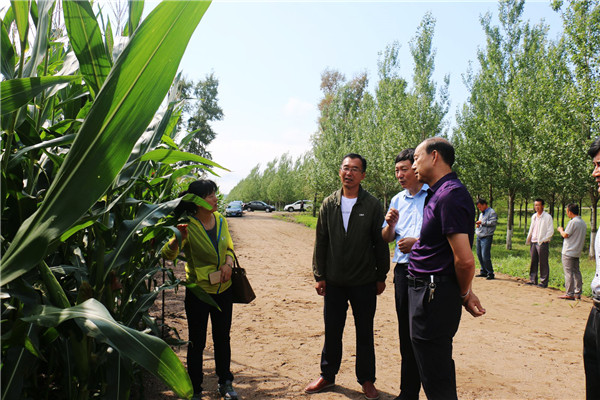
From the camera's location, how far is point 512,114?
17312mm

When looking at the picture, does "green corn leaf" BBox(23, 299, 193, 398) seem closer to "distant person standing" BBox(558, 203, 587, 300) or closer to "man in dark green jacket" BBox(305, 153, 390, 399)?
"man in dark green jacket" BBox(305, 153, 390, 399)

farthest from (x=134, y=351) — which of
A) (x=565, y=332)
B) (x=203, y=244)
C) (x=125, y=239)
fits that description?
(x=565, y=332)

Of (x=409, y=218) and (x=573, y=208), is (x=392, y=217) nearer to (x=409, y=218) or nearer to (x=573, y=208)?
(x=409, y=218)

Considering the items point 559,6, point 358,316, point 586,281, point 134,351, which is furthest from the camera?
point 559,6

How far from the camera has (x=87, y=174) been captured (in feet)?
2.64

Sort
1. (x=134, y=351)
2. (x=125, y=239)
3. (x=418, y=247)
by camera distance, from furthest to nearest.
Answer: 1. (x=418, y=247)
2. (x=125, y=239)
3. (x=134, y=351)

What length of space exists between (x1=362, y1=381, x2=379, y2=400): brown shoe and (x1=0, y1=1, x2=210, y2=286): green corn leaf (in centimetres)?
343

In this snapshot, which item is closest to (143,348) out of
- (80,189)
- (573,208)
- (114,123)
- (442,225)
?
(80,189)

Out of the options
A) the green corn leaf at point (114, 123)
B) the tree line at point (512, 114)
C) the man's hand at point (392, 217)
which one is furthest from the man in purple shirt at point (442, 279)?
the tree line at point (512, 114)

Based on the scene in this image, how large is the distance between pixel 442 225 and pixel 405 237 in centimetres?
107

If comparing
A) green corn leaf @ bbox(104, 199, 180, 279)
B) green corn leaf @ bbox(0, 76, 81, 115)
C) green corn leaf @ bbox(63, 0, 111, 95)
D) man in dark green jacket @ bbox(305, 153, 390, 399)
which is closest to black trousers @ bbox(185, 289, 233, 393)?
man in dark green jacket @ bbox(305, 153, 390, 399)

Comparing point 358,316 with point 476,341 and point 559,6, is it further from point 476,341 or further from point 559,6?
point 559,6

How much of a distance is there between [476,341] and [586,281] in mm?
6072

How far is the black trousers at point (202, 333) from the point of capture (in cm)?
342
